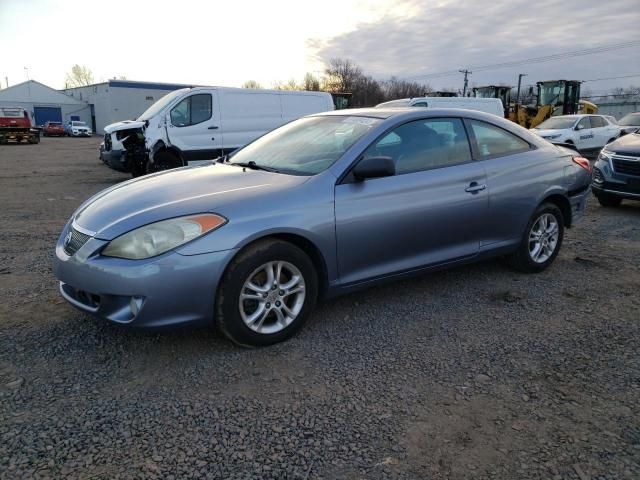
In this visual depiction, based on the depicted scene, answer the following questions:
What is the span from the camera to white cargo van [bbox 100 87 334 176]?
10.9 meters

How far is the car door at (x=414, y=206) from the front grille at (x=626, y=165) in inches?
193

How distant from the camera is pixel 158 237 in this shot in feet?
9.46

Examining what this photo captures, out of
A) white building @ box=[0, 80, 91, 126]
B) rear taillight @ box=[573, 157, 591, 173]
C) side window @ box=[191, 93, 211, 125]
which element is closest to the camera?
rear taillight @ box=[573, 157, 591, 173]

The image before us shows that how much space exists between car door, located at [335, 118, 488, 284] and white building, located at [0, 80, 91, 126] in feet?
220

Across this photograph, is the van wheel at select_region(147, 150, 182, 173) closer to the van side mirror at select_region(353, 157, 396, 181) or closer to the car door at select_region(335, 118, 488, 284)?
the car door at select_region(335, 118, 488, 284)

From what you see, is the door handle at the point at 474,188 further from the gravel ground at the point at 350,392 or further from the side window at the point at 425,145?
the gravel ground at the point at 350,392

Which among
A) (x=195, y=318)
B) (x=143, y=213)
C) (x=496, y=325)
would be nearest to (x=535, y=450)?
(x=496, y=325)

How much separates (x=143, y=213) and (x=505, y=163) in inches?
123

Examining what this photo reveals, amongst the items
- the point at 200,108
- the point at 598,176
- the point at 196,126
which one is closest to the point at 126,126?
the point at 196,126

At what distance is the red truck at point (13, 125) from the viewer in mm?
29062

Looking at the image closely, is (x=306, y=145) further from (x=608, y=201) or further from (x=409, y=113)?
(x=608, y=201)

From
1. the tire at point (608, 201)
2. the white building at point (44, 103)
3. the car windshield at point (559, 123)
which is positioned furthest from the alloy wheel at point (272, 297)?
the white building at point (44, 103)

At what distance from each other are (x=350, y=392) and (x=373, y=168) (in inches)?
59.0

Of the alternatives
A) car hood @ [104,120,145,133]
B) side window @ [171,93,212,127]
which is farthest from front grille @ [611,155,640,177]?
car hood @ [104,120,145,133]
